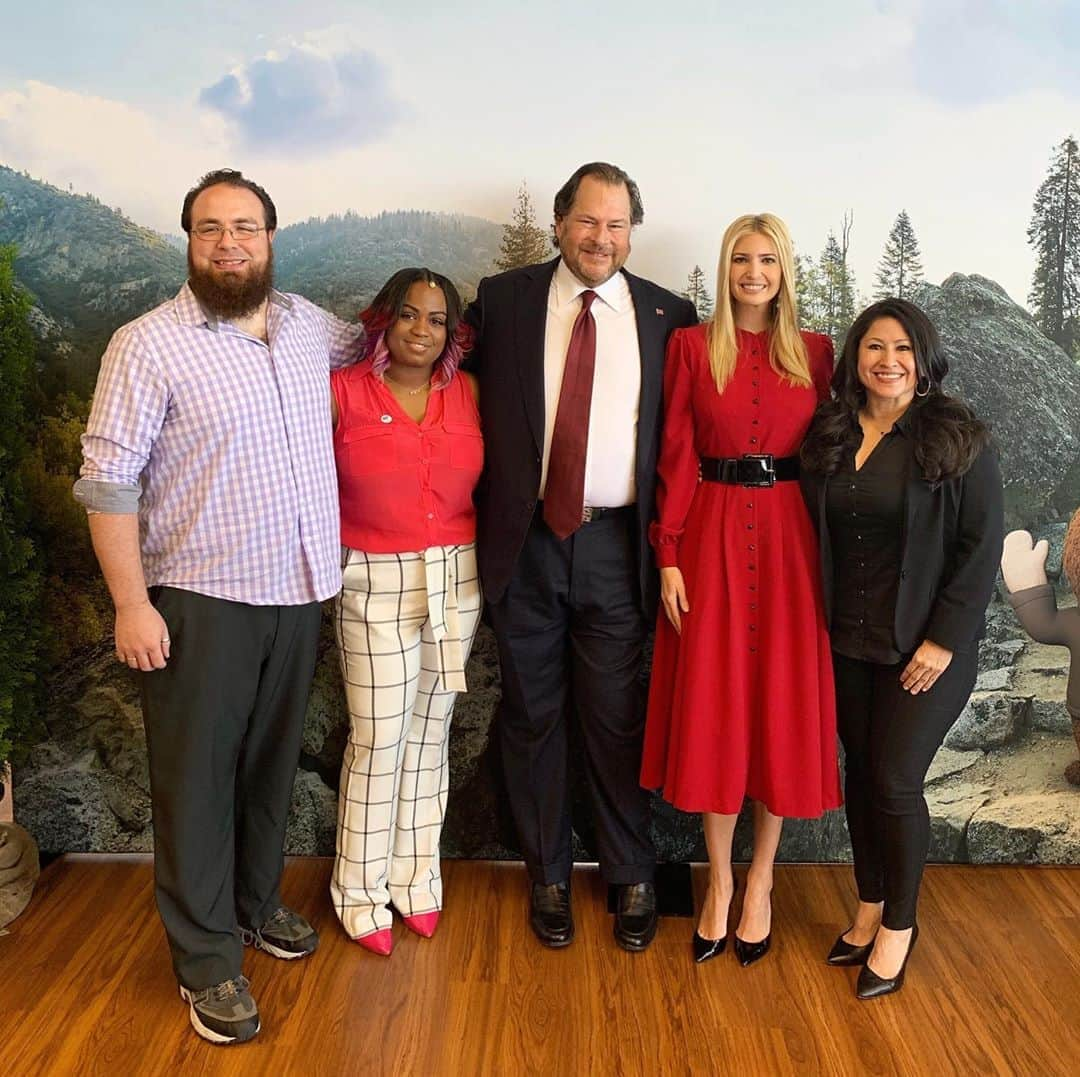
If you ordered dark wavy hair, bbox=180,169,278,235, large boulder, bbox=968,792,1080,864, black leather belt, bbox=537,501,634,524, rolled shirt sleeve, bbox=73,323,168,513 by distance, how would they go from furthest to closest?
large boulder, bbox=968,792,1080,864 → black leather belt, bbox=537,501,634,524 → dark wavy hair, bbox=180,169,278,235 → rolled shirt sleeve, bbox=73,323,168,513

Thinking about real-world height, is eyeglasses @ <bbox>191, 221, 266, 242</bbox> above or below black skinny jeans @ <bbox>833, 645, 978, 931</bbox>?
above

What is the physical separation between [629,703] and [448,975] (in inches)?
30.4

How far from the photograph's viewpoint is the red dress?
90.5 inches

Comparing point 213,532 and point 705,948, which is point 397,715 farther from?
point 705,948

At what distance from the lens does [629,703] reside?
2535 mm

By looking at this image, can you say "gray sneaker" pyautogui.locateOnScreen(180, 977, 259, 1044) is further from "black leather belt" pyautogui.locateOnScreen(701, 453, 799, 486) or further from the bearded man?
"black leather belt" pyautogui.locateOnScreen(701, 453, 799, 486)

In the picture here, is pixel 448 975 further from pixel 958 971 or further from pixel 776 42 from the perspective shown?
pixel 776 42

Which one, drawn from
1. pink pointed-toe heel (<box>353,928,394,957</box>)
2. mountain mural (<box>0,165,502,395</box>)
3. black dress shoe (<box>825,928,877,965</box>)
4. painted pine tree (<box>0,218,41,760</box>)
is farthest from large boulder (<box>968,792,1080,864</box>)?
painted pine tree (<box>0,218,41,760</box>)

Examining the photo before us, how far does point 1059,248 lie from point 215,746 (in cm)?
255

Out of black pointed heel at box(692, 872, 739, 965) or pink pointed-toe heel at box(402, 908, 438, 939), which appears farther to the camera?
pink pointed-toe heel at box(402, 908, 438, 939)

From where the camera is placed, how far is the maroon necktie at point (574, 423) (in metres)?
2.34

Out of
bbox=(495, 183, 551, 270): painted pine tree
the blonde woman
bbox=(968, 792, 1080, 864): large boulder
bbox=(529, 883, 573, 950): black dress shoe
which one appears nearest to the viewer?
the blonde woman

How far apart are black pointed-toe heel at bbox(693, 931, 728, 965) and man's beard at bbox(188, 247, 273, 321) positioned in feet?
5.91

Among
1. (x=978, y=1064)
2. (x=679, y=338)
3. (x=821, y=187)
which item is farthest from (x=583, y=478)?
(x=978, y=1064)
